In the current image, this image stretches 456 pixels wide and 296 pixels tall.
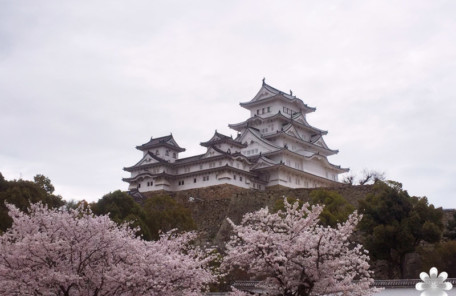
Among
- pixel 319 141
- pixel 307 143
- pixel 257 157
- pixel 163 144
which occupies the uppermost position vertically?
pixel 319 141

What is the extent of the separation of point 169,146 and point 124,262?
3708cm

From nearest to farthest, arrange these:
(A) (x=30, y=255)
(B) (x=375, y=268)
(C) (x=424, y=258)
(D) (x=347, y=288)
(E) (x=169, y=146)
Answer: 1. (A) (x=30, y=255)
2. (D) (x=347, y=288)
3. (C) (x=424, y=258)
4. (B) (x=375, y=268)
5. (E) (x=169, y=146)

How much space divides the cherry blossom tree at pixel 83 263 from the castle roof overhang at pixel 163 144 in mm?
36395

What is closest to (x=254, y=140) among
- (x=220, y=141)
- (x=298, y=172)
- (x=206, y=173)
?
(x=220, y=141)

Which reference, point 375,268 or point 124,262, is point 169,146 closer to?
point 375,268

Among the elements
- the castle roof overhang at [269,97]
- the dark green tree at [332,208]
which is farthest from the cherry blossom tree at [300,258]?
the castle roof overhang at [269,97]

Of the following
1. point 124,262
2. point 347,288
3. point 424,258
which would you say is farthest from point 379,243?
point 124,262

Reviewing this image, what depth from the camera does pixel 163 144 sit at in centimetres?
4941

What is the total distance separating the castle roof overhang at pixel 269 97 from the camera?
52.9m

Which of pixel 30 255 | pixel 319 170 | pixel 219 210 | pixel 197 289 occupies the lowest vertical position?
pixel 197 289

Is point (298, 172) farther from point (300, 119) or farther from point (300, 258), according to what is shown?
point (300, 258)

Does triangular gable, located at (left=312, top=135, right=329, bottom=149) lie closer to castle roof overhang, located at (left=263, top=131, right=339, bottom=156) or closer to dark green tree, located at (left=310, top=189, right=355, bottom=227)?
castle roof overhang, located at (left=263, top=131, right=339, bottom=156)

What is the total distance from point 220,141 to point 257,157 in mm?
3630

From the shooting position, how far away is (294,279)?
525 inches
